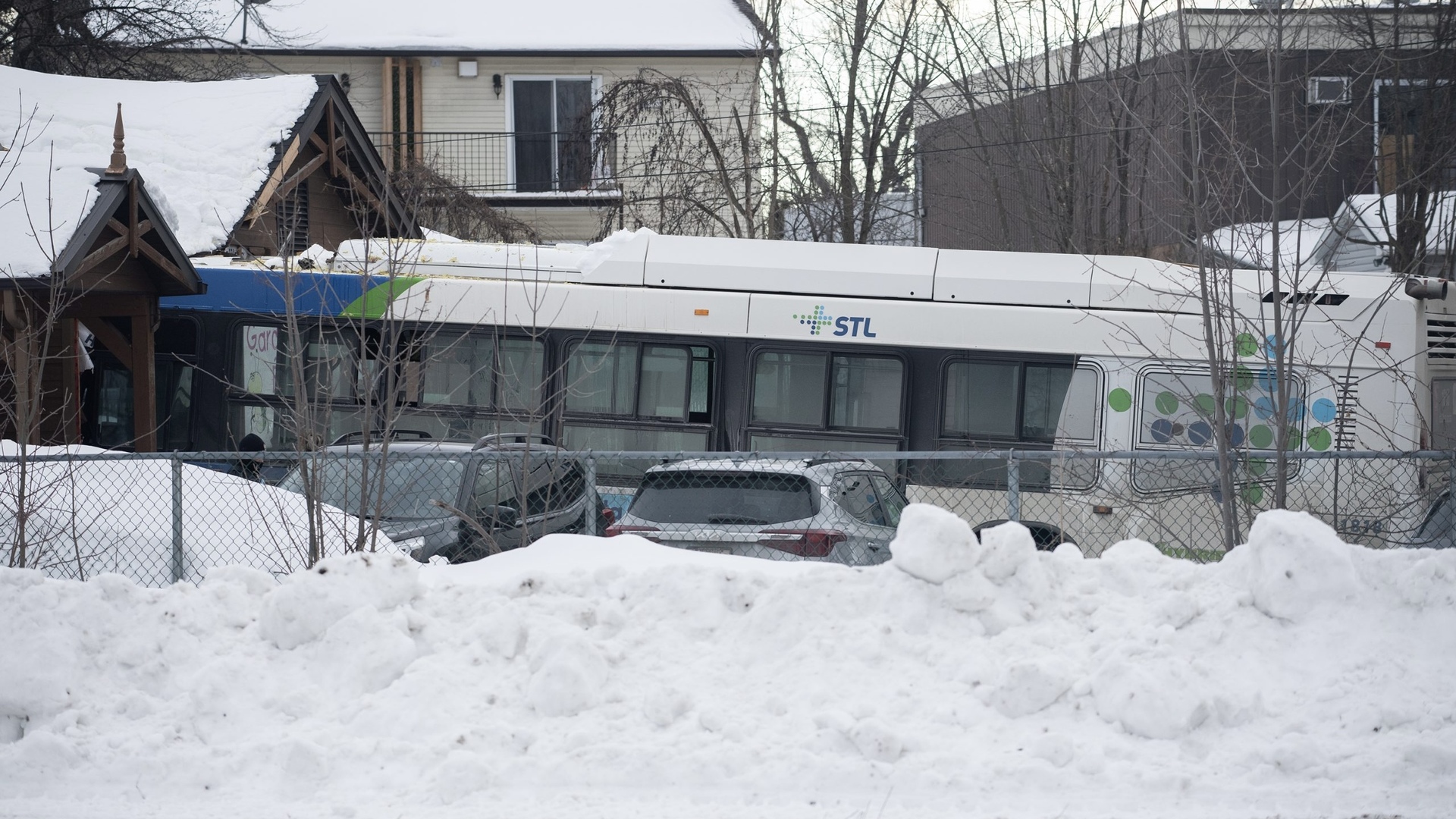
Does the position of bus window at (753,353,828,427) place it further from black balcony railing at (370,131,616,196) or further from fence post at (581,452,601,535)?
black balcony railing at (370,131,616,196)

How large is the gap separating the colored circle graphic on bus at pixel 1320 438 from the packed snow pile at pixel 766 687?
661 cm

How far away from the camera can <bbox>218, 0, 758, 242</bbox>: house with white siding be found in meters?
25.5

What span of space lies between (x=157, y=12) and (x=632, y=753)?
65.0 ft

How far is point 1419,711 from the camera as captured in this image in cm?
496

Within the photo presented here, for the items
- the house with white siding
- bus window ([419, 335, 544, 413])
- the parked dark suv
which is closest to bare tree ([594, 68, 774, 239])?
the house with white siding

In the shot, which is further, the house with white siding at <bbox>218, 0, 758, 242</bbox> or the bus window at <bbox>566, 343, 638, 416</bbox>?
the house with white siding at <bbox>218, 0, 758, 242</bbox>

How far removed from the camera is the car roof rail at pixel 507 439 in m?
8.66

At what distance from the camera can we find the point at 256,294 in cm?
1343

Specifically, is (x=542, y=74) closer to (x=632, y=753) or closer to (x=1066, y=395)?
(x=1066, y=395)

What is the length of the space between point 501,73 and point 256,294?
13957mm

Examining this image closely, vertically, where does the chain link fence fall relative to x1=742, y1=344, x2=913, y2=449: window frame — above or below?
below

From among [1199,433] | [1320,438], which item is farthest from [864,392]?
[1320,438]

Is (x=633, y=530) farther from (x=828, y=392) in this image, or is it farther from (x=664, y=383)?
(x=828, y=392)

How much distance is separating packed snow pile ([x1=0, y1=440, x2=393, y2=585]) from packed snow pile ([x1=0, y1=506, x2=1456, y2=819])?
217cm
